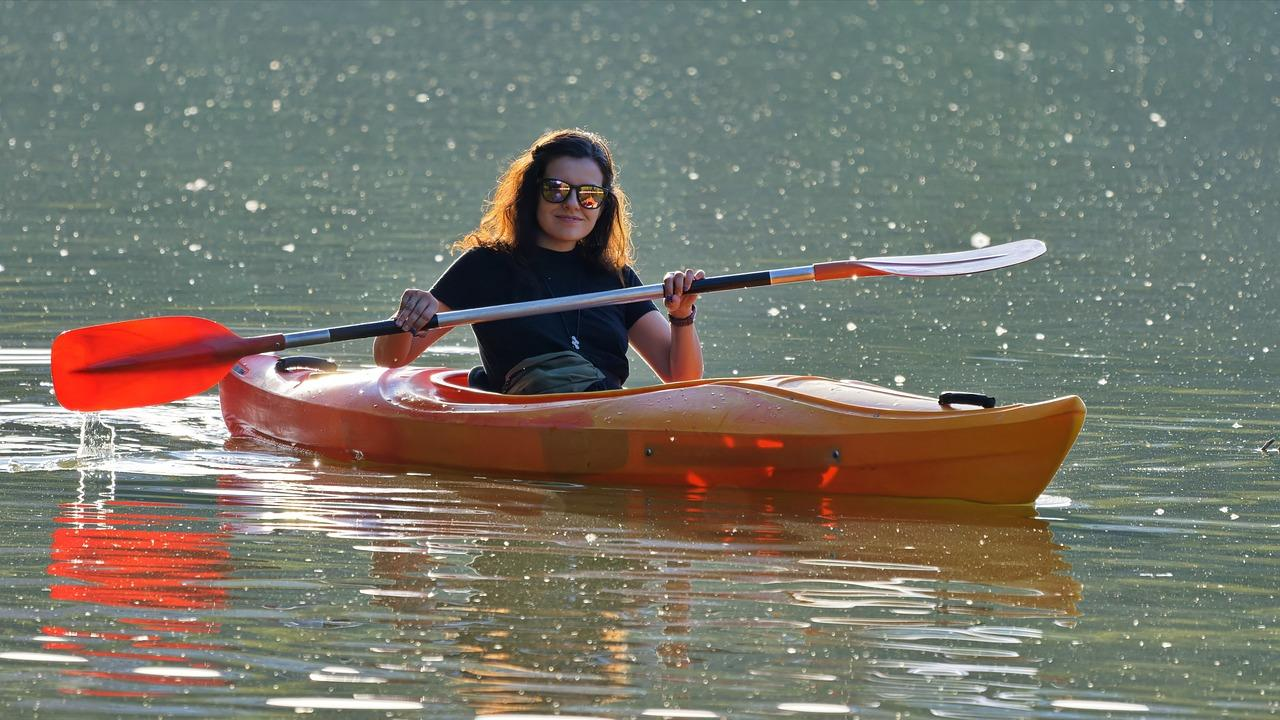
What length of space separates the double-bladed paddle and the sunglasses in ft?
1.14

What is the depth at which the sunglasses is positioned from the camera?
5969 mm

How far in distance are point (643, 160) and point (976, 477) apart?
13.0m

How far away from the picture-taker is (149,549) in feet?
16.5

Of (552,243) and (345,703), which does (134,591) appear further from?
(552,243)

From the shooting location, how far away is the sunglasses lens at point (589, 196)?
19.6 feet

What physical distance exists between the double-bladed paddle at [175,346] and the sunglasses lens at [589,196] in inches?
13.4

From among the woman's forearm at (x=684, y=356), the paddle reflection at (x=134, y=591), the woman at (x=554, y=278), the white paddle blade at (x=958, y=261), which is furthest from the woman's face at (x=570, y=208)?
the paddle reflection at (x=134, y=591)

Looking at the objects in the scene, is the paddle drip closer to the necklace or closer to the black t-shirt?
the black t-shirt

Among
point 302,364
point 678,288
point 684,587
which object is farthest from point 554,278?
point 684,587

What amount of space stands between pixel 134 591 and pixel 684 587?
1.37m

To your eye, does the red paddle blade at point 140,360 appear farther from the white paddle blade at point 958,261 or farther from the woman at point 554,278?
the white paddle blade at point 958,261

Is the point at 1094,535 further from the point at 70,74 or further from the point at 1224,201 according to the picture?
the point at 70,74

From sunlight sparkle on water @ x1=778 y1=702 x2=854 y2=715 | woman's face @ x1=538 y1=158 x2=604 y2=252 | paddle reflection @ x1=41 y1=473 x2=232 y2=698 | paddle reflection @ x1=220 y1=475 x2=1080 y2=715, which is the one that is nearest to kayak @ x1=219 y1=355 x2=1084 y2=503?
paddle reflection @ x1=220 y1=475 x2=1080 y2=715

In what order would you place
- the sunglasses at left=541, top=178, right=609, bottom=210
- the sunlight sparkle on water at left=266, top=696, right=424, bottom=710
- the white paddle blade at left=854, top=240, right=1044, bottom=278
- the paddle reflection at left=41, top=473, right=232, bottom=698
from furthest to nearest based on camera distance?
the white paddle blade at left=854, top=240, right=1044, bottom=278 < the sunglasses at left=541, top=178, right=609, bottom=210 < the paddle reflection at left=41, top=473, right=232, bottom=698 < the sunlight sparkle on water at left=266, top=696, right=424, bottom=710
